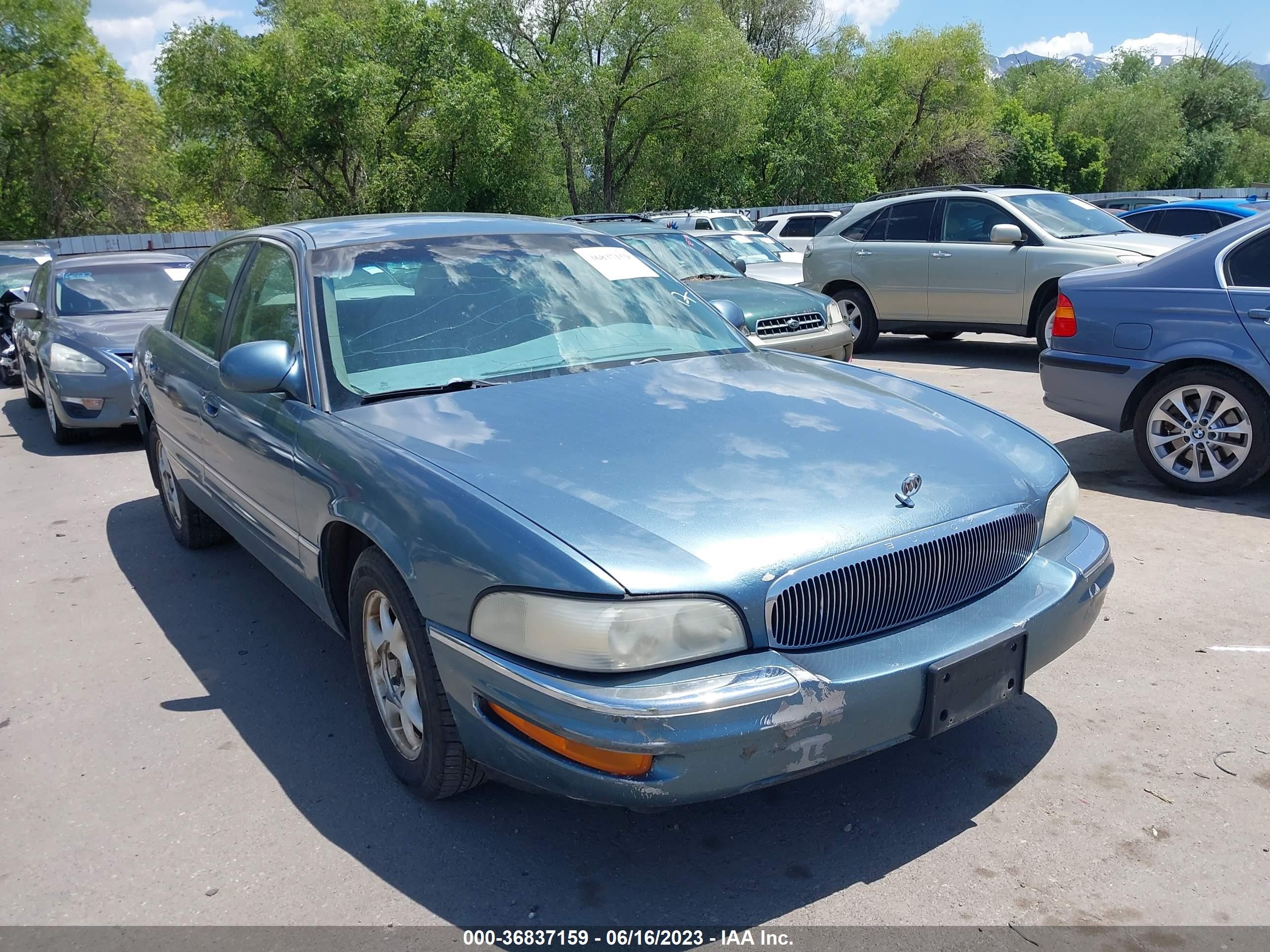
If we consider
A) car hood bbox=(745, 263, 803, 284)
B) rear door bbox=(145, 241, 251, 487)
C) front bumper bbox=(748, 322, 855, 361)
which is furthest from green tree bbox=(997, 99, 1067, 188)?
rear door bbox=(145, 241, 251, 487)

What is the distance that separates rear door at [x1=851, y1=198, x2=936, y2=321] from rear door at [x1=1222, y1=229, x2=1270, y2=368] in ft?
17.7

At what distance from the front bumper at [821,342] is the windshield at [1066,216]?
2.65 metres

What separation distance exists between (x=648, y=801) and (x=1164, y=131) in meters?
67.5

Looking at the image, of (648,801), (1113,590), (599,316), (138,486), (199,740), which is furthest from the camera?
(138,486)

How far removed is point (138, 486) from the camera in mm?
7414

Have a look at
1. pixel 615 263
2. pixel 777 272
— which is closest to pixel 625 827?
pixel 615 263

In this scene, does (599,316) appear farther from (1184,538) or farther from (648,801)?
(1184,538)

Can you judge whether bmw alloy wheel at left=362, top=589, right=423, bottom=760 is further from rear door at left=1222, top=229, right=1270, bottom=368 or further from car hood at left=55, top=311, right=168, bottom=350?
car hood at left=55, top=311, right=168, bottom=350

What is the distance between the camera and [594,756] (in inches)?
93.9

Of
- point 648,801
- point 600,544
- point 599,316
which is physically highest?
point 599,316

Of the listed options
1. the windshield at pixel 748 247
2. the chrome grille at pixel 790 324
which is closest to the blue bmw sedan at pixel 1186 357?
the chrome grille at pixel 790 324

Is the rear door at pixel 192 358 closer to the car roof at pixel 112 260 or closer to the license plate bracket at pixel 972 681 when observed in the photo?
the license plate bracket at pixel 972 681

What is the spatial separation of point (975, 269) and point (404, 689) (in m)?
9.05

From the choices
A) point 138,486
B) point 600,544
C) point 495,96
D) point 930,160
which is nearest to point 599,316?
point 600,544
